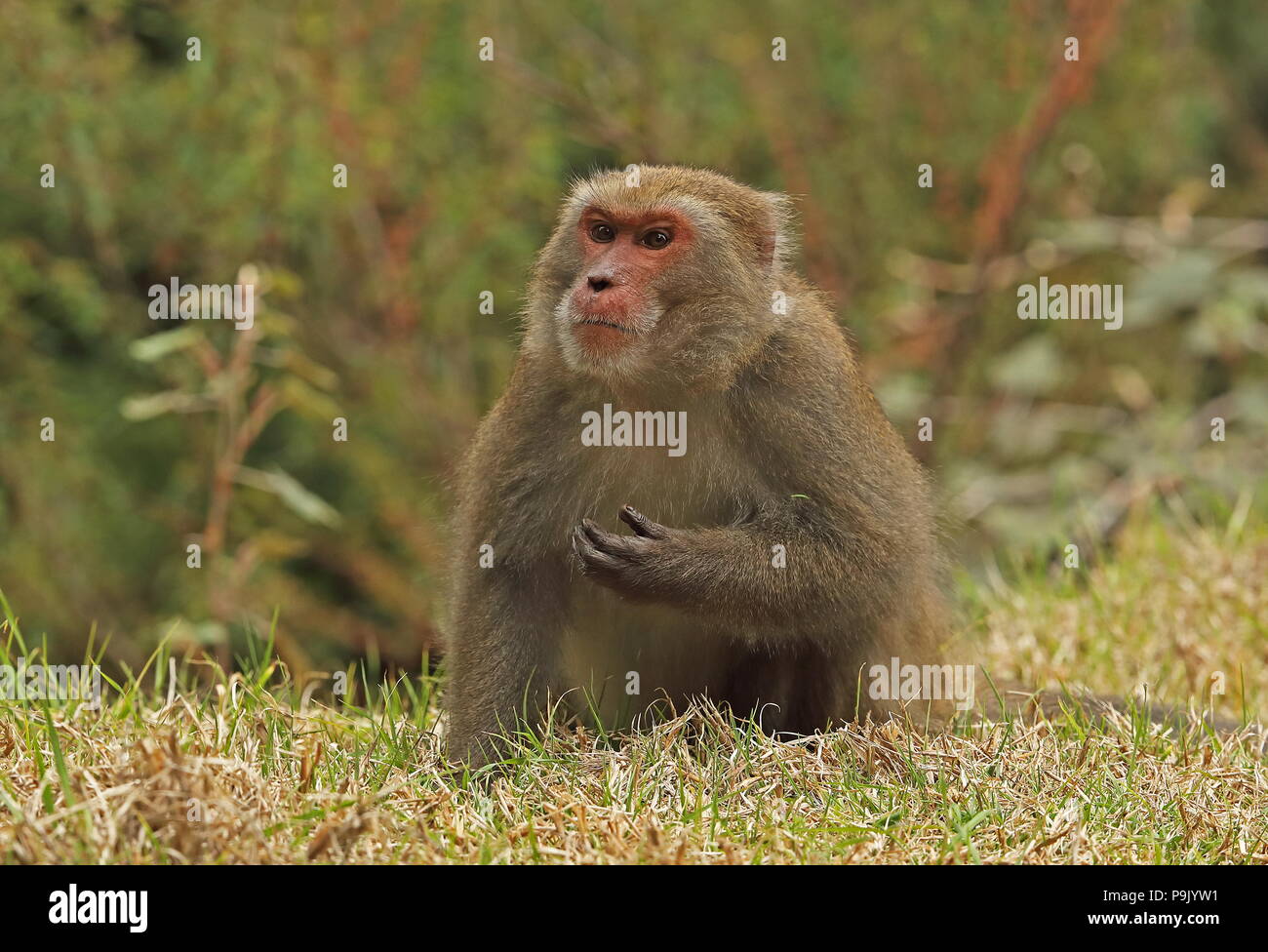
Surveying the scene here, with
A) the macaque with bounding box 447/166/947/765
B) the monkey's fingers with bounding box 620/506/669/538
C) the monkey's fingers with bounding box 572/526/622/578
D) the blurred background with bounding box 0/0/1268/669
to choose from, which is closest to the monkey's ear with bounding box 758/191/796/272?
the macaque with bounding box 447/166/947/765

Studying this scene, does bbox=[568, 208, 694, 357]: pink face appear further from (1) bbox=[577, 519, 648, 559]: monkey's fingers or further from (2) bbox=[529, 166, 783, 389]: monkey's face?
(1) bbox=[577, 519, 648, 559]: monkey's fingers

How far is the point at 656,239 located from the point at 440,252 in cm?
489

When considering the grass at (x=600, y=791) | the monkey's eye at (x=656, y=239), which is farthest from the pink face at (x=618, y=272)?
the grass at (x=600, y=791)

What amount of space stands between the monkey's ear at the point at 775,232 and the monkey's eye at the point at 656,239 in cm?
40

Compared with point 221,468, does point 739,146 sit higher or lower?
higher

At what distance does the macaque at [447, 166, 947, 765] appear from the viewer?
498cm

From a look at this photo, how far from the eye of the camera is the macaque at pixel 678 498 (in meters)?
4.98

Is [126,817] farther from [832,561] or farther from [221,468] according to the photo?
[221,468]

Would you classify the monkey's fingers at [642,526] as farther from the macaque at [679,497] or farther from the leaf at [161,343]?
the leaf at [161,343]

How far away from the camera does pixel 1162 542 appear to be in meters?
7.63

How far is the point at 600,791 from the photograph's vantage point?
14.9ft

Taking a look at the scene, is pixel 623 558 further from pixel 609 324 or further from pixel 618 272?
pixel 618 272
